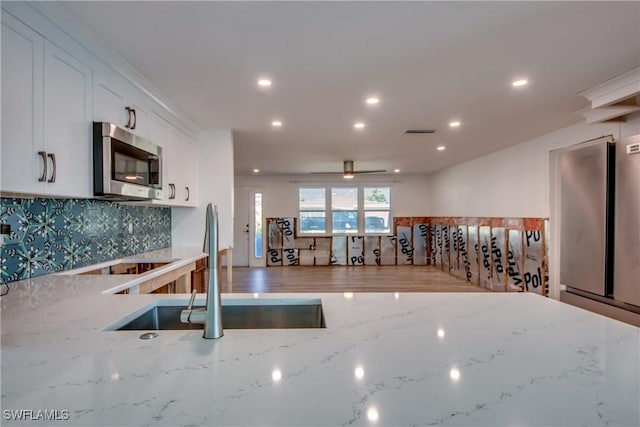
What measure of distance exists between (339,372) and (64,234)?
238 cm

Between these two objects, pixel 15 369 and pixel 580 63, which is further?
pixel 580 63

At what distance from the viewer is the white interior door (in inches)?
331

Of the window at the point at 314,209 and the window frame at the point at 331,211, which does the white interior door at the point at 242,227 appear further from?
the window at the point at 314,209

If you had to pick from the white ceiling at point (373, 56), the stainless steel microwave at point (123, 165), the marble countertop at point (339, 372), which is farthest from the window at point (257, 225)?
the marble countertop at point (339, 372)

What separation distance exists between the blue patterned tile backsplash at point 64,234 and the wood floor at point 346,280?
2.28 m

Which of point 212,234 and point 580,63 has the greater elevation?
point 580,63

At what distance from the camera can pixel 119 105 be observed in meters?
2.38

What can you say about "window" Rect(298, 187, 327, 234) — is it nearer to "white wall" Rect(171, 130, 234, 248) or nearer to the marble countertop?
"white wall" Rect(171, 130, 234, 248)

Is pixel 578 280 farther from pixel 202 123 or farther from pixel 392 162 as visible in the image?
pixel 392 162

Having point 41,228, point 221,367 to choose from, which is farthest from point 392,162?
point 221,367

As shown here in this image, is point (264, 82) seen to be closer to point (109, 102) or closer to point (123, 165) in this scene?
point (109, 102)

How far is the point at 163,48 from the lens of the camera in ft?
6.87

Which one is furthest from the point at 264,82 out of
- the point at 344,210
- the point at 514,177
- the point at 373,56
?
the point at 344,210

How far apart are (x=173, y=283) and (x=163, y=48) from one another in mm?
1802
